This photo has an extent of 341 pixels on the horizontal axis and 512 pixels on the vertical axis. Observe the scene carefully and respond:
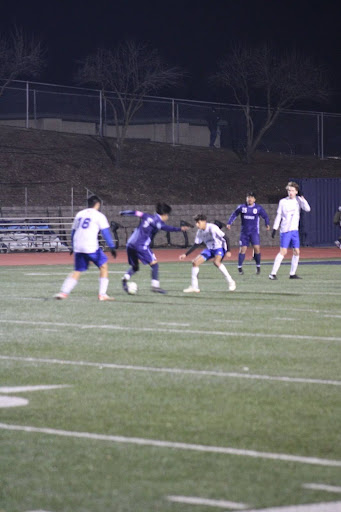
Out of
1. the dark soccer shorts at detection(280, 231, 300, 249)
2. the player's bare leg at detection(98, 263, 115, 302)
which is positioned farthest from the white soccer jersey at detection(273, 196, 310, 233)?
the player's bare leg at detection(98, 263, 115, 302)

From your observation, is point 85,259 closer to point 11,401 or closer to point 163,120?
point 11,401

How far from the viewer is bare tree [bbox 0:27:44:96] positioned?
60.2 m

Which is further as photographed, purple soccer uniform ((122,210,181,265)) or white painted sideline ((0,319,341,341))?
purple soccer uniform ((122,210,181,265))

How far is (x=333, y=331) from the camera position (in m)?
14.1

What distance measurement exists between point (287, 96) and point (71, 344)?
56.6 meters

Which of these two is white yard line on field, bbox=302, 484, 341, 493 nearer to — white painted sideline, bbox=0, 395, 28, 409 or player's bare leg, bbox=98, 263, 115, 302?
white painted sideline, bbox=0, 395, 28, 409

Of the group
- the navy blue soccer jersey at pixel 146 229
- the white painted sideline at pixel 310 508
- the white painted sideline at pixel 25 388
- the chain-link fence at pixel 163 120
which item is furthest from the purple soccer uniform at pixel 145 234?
the chain-link fence at pixel 163 120

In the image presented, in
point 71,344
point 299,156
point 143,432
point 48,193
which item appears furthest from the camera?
point 299,156

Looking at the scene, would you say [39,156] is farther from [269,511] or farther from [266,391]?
[269,511]

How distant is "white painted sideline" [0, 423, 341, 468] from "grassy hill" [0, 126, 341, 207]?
138 ft

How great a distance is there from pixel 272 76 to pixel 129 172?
45.8 ft

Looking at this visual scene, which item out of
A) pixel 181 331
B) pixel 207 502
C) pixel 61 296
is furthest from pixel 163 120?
pixel 207 502

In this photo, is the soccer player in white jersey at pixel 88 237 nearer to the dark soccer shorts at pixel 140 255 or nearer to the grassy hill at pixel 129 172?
the dark soccer shorts at pixel 140 255

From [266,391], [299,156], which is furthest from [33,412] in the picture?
[299,156]
